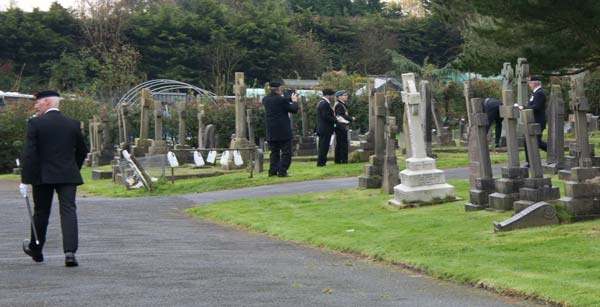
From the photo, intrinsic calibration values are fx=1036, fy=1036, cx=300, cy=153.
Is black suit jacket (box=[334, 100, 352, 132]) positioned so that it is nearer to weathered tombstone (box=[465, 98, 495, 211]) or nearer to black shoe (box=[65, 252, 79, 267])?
weathered tombstone (box=[465, 98, 495, 211])

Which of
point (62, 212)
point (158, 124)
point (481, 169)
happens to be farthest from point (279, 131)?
point (62, 212)

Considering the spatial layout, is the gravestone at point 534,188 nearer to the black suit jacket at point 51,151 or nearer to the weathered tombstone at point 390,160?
the weathered tombstone at point 390,160

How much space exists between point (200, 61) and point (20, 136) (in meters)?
26.3

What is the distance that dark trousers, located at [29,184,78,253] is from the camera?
11078 millimetres

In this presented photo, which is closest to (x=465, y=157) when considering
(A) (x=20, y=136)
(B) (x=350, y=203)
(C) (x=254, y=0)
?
(B) (x=350, y=203)

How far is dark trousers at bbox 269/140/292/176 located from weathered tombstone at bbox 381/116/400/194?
17.2ft

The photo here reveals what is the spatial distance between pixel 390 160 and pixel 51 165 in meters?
7.76

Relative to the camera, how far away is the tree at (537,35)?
2027 cm

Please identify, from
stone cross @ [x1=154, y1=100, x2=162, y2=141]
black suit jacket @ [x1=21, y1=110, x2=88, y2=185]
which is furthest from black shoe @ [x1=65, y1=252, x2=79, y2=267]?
stone cross @ [x1=154, y1=100, x2=162, y2=141]

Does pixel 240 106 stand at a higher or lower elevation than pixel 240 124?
higher

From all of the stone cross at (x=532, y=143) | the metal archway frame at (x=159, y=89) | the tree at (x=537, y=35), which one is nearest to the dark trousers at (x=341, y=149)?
the tree at (x=537, y=35)

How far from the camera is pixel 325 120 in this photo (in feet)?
85.6

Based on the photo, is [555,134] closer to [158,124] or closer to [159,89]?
[158,124]

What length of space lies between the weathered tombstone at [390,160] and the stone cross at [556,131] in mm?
3518
